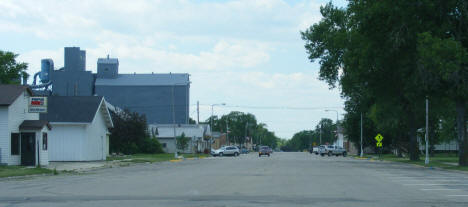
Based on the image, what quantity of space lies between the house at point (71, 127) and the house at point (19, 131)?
8362mm

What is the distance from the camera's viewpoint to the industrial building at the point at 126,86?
344 feet

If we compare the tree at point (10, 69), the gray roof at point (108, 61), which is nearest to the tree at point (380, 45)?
the tree at point (10, 69)

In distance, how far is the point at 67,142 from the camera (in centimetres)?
4875

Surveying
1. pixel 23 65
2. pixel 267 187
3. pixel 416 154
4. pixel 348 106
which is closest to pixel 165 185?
pixel 267 187

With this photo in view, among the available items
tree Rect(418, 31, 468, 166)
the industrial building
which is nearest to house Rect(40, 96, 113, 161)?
tree Rect(418, 31, 468, 166)

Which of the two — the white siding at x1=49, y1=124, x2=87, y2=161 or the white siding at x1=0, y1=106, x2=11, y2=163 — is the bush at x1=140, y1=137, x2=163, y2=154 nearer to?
the white siding at x1=49, y1=124, x2=87, y2=161

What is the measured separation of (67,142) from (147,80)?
64.8 m

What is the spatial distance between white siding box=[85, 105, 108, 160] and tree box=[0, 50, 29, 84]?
17021 mm

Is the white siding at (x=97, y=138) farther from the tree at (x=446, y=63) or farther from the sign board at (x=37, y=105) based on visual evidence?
the tree at (x=446, y=63)

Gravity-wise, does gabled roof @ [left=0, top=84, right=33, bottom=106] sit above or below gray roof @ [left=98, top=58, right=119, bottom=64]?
below

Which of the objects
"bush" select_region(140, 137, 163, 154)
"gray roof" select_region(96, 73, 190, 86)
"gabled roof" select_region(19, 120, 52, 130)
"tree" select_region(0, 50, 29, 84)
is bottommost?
"bush" select_region(140, 137, 163, 154)

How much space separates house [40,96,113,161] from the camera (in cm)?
4828

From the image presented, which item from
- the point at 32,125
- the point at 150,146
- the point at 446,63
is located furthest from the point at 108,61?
the point at 446,63

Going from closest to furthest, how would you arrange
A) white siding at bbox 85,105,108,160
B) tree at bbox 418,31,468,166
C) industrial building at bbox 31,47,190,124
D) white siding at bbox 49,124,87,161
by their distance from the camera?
1. tree at bbox 418,31,468,166
2. white siding at bbox 49,124,87,161
3. white siding at bbox 85,105,108,160
4. industrial building at bbox 31,47,190,124
